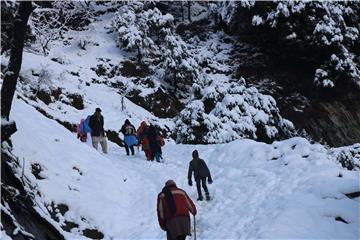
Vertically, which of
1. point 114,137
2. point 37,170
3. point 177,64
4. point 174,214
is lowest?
point 114,137

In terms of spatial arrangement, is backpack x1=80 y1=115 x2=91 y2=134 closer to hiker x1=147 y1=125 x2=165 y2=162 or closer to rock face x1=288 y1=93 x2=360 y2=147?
hiker x1=147 y1=125 x2=165 y2=162

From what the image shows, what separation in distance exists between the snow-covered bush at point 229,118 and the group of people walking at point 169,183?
3.52m

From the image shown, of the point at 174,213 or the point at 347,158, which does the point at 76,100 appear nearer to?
the point at 347,158

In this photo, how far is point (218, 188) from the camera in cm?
1411

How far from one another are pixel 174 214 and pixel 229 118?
50.1ft

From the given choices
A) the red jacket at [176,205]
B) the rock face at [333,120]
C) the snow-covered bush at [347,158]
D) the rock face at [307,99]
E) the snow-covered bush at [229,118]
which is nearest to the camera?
the red jacket at [176,205]

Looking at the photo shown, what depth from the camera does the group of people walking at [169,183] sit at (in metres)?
8.66

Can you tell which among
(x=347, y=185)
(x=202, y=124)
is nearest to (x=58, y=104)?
(x=202, y=124)

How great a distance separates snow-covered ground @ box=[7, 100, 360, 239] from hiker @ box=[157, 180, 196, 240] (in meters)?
2.06

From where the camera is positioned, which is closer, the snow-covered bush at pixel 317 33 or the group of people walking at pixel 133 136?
the group of people walking at pixel 133 136

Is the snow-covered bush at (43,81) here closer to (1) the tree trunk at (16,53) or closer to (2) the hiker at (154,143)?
(2) the hiker at (154,143)

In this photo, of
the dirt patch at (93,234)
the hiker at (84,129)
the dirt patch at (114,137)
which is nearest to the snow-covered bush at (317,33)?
the dirt patch at (114,137)

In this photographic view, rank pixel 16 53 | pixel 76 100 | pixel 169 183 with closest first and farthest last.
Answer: pixel 169 183, pixel 16 53, pixel 76 100

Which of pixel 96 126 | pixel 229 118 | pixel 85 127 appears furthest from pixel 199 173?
pixel 229 118
